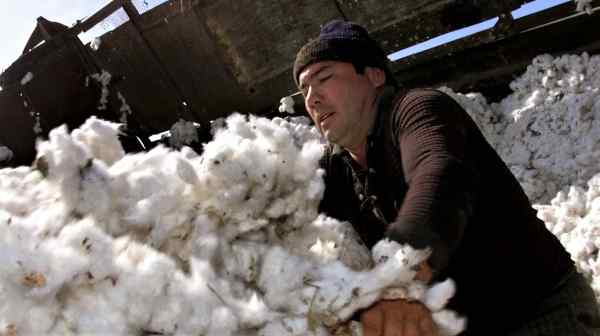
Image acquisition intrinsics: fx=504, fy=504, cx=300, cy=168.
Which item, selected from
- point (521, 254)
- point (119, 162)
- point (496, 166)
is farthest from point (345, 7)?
point (119, 162)

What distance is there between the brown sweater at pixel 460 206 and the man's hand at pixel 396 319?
12cm

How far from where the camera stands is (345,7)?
3197mm

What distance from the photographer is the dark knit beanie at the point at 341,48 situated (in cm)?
181

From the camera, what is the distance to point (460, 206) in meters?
1.13

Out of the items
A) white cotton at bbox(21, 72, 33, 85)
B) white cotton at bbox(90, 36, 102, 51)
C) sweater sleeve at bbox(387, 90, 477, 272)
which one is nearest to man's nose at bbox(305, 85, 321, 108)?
sweater sleeve at bbox(387, 90, 477, 272)

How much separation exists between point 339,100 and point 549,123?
5.84 feet

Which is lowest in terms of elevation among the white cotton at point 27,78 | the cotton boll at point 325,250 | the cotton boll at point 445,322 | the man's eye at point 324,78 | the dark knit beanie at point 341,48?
the cotton boll at point 445,322

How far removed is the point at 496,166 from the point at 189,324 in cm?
106

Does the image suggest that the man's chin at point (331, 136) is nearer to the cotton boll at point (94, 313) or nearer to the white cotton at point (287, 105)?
the cotton boll at point (94, 313)

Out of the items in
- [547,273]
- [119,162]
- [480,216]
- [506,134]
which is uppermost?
[119,162]

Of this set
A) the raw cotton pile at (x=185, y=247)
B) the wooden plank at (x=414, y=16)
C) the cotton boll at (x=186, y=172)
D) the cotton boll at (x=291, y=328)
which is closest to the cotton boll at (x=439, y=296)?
the raw cotton pile at (x=185, y=247)

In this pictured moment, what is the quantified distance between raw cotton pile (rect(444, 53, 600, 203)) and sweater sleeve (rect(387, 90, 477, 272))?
5.35 ft

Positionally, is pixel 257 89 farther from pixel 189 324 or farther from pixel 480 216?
pixel 189 324

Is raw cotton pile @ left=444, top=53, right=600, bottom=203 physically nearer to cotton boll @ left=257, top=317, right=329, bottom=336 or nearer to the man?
the man
